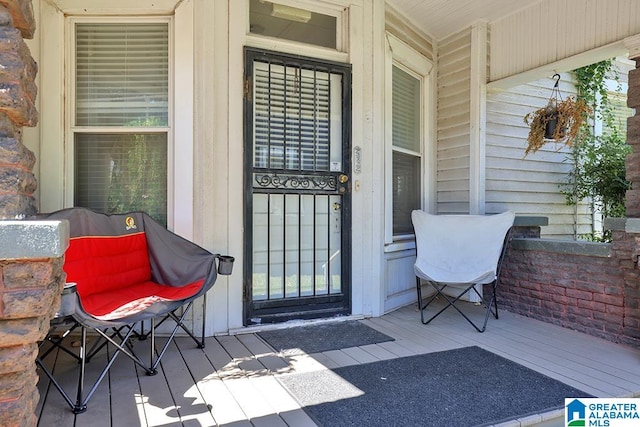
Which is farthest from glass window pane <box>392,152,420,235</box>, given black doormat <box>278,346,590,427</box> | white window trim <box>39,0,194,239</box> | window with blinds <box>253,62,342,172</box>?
white window trim <box>39,0,194,239</box>

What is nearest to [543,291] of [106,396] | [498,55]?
[498,55]

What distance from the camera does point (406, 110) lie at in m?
4.19

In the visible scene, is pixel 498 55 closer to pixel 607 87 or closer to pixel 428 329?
pixel 607 87

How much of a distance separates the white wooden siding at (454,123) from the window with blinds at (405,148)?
27 cm

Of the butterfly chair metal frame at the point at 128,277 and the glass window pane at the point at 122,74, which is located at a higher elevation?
the glass window pane at the point at 122,74

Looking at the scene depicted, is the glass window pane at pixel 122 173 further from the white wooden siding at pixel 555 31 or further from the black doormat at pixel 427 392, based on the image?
the white wooden siding at pixel 555 31

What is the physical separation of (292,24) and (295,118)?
74cm

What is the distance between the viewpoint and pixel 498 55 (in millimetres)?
3977

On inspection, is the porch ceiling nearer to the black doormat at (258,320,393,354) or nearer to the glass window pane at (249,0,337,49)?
the glass window pane at (249,0,337,49)

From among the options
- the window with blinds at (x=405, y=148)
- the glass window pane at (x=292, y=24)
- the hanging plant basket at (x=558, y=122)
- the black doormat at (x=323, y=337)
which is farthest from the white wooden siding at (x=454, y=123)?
the black doormat at (x=323, y=337)

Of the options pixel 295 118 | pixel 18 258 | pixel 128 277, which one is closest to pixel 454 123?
pixel 295 118

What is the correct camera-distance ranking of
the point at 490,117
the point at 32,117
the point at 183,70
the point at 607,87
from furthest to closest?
the point at 607,87, the point at 490,117, the point at 183,70, the point at 32,117

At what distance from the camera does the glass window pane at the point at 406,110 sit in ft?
13.2

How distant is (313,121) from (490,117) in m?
1.89
